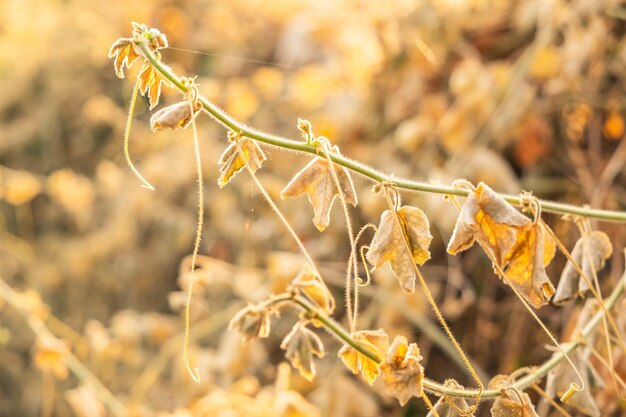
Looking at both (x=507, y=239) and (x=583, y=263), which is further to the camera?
(x=583, y=263)

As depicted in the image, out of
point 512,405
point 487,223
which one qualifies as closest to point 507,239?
point 487,223

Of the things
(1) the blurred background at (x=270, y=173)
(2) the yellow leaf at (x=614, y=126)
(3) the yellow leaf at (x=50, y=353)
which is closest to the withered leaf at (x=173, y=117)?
(1) the blurred background at (x=270, y=173)

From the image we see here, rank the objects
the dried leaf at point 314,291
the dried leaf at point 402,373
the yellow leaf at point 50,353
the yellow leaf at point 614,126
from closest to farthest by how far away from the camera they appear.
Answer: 1. the dried leaf at point 402,373
2. the dried leaf at point 314,291
3. the yellow leaf at point 50,353
4. the yellow leaf at point 614,126

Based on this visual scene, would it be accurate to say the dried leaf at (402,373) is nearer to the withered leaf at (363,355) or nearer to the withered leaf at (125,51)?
the withered leaf at (363,355)

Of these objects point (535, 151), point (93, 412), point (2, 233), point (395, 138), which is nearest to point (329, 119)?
point (395, 138)

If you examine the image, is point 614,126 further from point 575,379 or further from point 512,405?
point 512,405

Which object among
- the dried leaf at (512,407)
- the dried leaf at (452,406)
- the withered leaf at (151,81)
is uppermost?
the withered leaf at (151,81)

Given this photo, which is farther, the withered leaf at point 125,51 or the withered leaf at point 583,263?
the withered leaf at point 583,263
